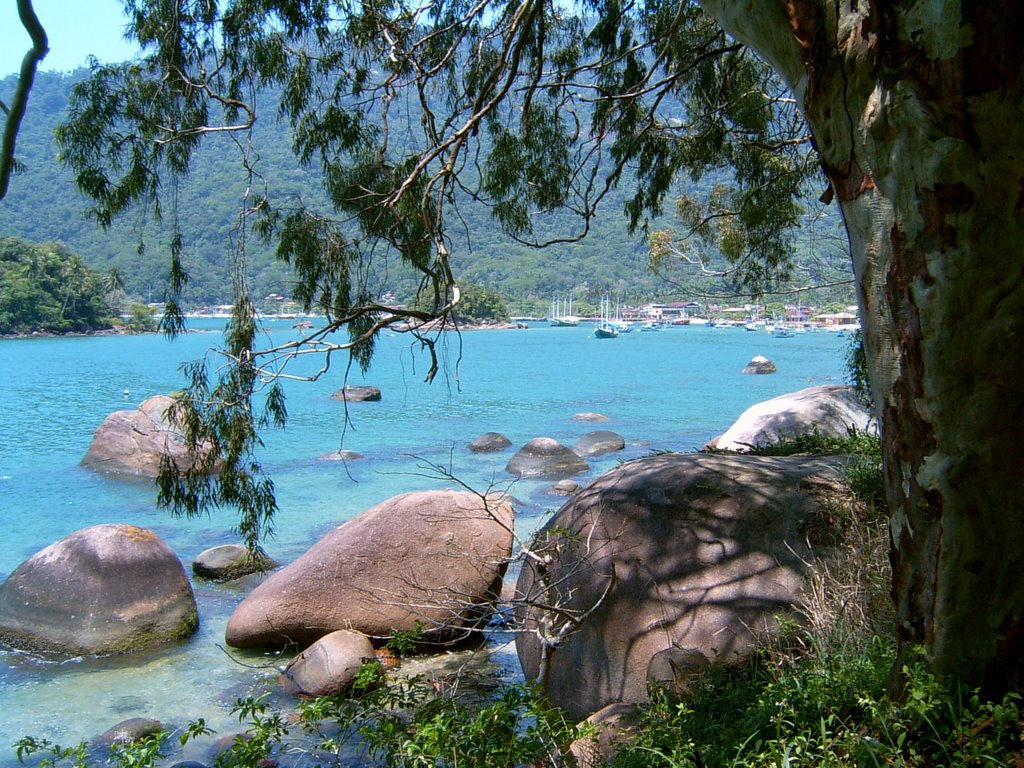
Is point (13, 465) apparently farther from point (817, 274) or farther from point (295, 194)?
point (817, 274)

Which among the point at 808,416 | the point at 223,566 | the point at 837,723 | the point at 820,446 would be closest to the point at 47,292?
the point at 223,566

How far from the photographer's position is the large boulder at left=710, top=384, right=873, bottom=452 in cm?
1048

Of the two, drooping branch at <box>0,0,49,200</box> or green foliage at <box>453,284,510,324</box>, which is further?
green foliage at <box>453,284,510,324</box>

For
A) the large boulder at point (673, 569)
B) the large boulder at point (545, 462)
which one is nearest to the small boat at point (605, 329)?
the large boulder at point (545, 462)

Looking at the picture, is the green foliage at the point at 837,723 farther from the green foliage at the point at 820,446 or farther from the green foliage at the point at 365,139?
the green foliage at the point at 365,139

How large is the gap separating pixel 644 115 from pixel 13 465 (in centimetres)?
1628

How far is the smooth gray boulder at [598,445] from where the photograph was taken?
64.8ft

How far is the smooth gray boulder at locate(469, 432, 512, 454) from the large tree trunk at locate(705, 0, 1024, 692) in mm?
17484

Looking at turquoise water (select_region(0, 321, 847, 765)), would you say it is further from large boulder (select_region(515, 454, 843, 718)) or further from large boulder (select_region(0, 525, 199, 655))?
large boulder (select_region(515, 454, 843, 718))

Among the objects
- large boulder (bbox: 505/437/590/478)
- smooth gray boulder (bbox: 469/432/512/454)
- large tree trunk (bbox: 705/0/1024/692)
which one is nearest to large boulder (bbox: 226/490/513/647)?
large tree trunk (bbox: 705/0/1024/692)

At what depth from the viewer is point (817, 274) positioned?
1426 centimetres

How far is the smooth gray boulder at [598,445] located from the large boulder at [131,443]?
8.00 m

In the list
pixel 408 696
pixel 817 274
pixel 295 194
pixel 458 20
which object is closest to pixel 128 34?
pixel 295 194

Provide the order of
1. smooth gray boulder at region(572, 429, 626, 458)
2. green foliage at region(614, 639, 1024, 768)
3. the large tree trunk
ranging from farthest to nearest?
smooth gray boulder at region(572, 429, 626, 458) → green foliage at region(614, 639, 1024, 768) → the large tree trunk
